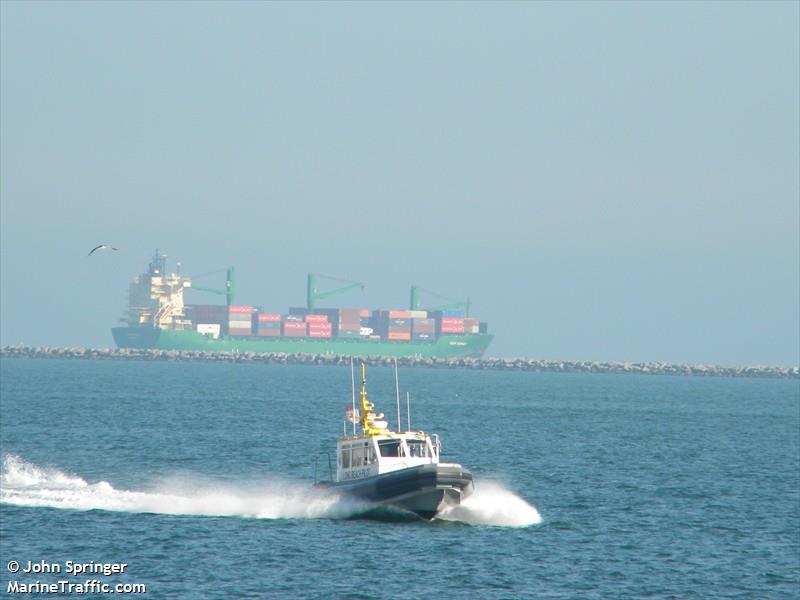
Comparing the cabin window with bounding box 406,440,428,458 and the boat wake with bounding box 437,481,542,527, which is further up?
the cabin window with bounding box 406,440,428,458

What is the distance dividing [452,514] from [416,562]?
4.04 meters

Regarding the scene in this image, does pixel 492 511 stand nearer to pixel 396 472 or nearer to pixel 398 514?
pixel 398 514

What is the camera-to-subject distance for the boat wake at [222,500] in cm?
3388

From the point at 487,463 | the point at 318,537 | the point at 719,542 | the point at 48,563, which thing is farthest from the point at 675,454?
the point at 48,563

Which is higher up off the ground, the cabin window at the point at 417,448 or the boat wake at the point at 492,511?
the cabin window at the point at 417,448

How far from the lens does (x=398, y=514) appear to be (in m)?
32.5

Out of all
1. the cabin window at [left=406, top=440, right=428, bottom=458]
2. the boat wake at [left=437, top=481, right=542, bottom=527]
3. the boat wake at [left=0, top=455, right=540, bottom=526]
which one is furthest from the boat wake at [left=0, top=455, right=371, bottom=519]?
the boat wake at [left=437, top=481, right=542, bottom=527]

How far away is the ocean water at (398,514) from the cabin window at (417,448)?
5.32ft

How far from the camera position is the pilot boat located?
104ft

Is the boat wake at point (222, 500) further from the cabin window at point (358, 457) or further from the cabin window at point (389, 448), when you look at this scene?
the cabin window at point (389, 448)

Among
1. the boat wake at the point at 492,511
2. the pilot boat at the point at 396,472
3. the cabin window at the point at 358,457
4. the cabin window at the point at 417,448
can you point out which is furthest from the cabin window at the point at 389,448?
the boat wake at the point at 492,511

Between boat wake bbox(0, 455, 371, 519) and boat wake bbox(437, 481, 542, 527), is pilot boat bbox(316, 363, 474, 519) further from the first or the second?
boat wake bbox(437, 481, 542, 527)

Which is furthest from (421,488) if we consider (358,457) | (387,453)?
(358,457)

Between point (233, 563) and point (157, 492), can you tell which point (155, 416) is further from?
point (233, 563)
